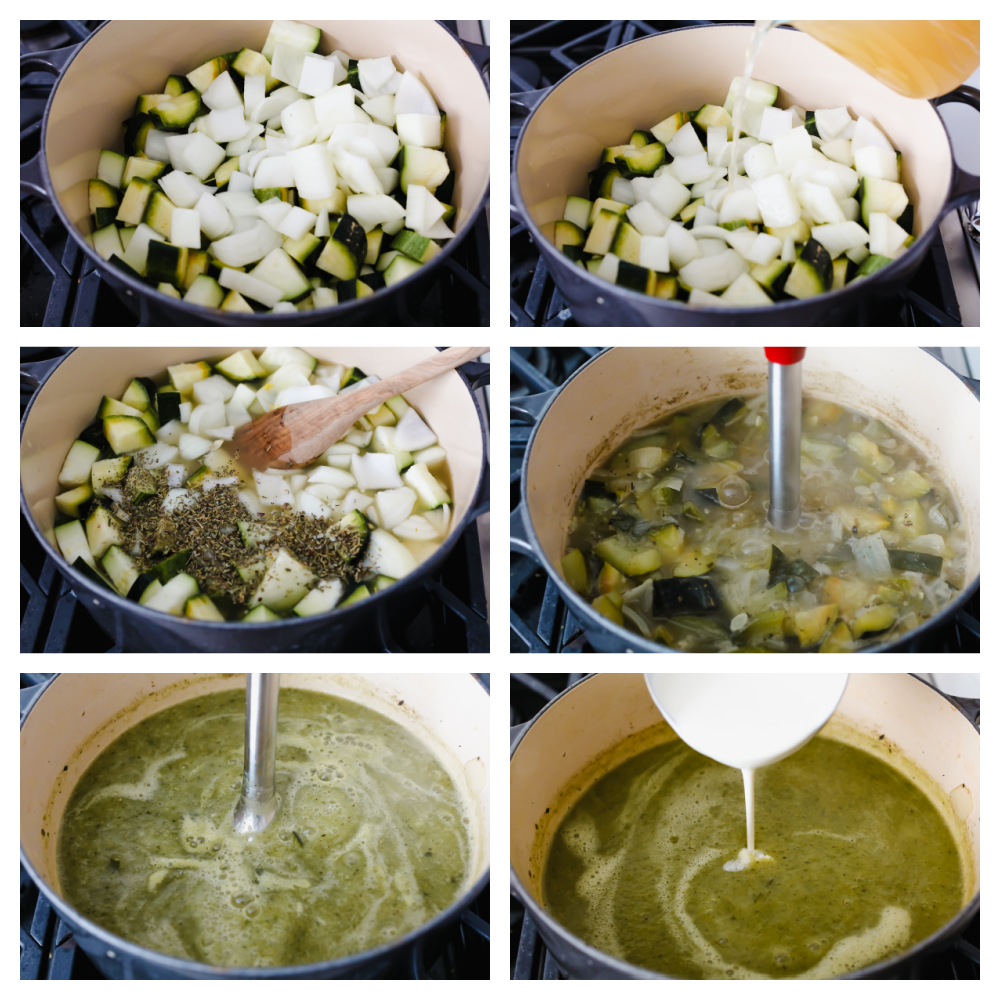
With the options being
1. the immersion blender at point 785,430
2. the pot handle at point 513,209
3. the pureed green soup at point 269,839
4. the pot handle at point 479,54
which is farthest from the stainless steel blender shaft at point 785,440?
the pureed green soup at point 269,839

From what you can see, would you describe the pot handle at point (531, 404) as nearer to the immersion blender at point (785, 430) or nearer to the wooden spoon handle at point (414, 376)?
the wooden spoon handle at point (414, 376)

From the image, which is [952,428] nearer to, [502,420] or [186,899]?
[502,420]

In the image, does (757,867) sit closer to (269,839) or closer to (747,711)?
(747,711)

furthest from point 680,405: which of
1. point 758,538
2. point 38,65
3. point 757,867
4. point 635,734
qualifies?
point 38,65

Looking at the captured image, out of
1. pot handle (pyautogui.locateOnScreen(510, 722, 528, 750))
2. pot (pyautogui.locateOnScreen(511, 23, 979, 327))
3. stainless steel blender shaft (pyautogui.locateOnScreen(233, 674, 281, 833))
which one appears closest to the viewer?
pot (pyautogui.locateOnScreen(511, 23, 979, 327))

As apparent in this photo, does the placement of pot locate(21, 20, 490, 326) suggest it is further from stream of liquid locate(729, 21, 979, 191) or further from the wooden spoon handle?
stream of liquid locate(729, 21, 979, 191)

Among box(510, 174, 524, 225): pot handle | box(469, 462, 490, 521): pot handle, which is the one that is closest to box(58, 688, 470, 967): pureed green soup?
box(469, 462, 490, 521): pot handle
